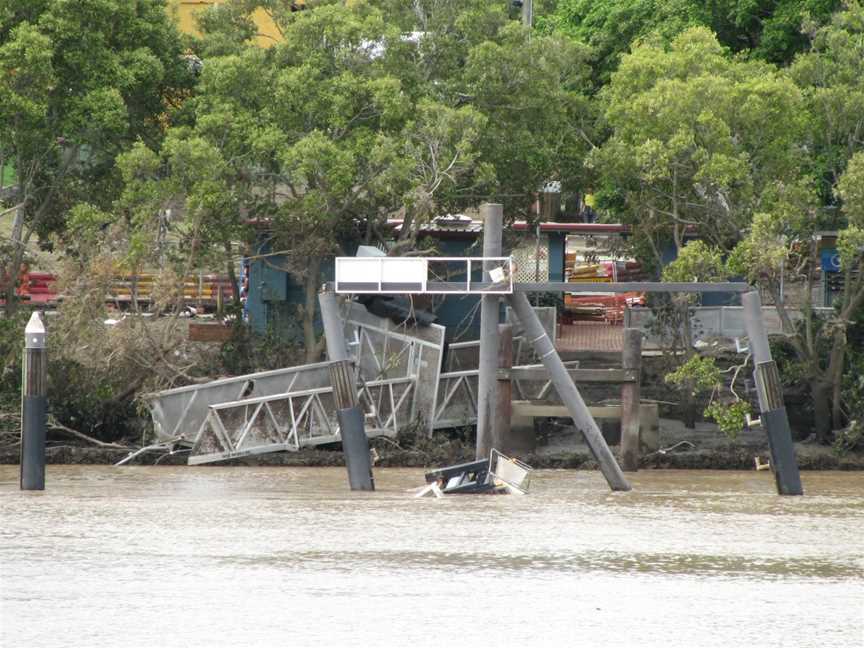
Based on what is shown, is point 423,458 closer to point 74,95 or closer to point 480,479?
point 480,479

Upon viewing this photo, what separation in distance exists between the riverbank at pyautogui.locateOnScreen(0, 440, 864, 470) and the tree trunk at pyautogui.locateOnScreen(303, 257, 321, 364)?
2394 mm

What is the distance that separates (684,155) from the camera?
27.6m

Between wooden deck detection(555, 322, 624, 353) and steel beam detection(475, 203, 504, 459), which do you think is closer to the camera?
steel beam detection(475, 203, 504, 459)

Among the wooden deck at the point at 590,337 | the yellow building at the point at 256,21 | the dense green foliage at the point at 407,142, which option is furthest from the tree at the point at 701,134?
the yellow building at the point at 256,21

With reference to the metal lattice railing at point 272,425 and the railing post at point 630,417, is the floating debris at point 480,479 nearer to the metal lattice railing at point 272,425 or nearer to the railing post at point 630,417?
the railing post at point 630,417

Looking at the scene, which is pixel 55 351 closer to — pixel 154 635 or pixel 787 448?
pixel 787 448

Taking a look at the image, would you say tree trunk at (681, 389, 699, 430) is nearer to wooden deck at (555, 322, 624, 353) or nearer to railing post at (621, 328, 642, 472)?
wooden deck at (555, 322, 624, 353)

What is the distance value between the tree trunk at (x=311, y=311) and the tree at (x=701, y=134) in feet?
19.2

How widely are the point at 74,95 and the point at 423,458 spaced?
1001cm

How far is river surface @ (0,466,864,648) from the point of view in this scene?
39.5 feet

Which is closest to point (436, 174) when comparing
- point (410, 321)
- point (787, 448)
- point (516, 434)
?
point (410, 321)

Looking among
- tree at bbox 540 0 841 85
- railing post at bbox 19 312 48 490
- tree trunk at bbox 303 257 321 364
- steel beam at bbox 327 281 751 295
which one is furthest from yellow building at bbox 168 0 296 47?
railing post at bbox 19 312 48 490

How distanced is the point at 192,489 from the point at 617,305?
A: 15.4 metres

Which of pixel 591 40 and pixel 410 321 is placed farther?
pixel 591 40
